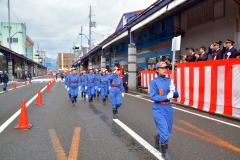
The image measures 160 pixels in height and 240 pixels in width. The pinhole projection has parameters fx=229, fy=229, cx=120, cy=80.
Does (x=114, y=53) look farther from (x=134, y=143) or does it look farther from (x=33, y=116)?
(x=134, y=143)

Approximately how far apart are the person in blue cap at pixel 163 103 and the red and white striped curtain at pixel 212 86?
4.14 metres

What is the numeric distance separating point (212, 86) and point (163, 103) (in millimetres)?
5090

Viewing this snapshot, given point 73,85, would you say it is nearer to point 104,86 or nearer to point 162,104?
point 104,86

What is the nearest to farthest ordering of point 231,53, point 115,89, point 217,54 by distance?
point 115,89
point 231,53
point 217,54

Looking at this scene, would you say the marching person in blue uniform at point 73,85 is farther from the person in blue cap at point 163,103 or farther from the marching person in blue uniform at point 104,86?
the person in blue cap at point 163,103

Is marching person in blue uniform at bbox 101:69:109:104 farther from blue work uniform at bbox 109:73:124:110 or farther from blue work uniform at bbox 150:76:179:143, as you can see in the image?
blue work uniform at bbox 150:76:179:143

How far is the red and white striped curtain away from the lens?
297 inches

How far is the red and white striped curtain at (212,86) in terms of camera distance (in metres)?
7.54

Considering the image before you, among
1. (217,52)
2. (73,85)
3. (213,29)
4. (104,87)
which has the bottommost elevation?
(104,87)

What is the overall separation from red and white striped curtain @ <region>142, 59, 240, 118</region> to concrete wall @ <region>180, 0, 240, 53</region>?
3913mm

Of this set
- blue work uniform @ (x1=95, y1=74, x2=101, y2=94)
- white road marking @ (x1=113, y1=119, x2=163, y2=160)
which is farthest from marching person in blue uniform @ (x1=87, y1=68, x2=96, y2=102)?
white road marking @ (x1=113, y1=119, x2=163, y2=160)

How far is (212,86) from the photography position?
8594 millimetres

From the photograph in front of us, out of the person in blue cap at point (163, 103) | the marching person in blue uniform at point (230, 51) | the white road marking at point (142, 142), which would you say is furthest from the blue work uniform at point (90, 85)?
the person in blue cap at point (163, 103)

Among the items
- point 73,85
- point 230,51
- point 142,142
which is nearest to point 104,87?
point 73,85
